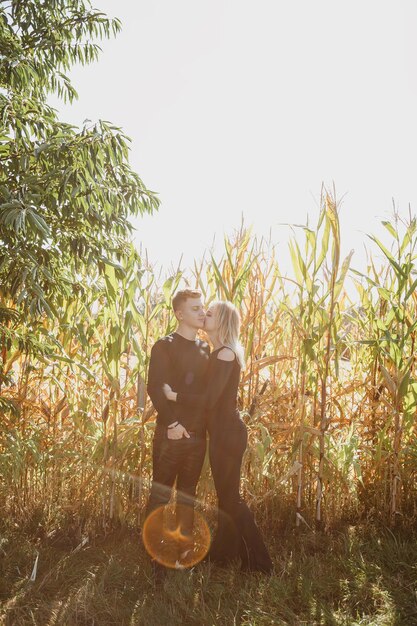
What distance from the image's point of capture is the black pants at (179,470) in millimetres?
2609

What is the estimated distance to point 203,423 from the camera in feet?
8.75

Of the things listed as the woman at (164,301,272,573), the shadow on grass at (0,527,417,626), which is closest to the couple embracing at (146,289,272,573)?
the woman at (164,301,272,573)

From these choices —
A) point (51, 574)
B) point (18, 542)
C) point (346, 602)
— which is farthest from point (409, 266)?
point (18, 542)

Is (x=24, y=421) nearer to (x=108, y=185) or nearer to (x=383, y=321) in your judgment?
(x=108, y=185)

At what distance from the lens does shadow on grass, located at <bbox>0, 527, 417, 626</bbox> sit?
2.17 meters

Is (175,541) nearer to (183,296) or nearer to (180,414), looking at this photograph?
(180,414)

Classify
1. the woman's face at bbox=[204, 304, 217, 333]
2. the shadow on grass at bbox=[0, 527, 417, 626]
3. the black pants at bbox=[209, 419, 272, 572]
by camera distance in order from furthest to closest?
the woman's face at bbox=[204, 304, 217, 333] → the black pants at bbox=[209, 419, 272, 572] → the shadow on grass at bbox=[0, 527, 417, 626]

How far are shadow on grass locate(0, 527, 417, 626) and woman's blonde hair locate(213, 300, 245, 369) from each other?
112 centimetres

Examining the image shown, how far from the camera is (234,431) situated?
2582 mm

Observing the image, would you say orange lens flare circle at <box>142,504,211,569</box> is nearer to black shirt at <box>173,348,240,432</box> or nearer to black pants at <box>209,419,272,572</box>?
black pants at <box>209,419,272,572</box>

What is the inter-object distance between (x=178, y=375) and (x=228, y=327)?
39cm

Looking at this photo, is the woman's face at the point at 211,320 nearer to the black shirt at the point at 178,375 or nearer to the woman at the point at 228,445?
the woman at the point at 228,445

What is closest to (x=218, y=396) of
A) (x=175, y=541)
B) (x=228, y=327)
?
(x=228, y=327)

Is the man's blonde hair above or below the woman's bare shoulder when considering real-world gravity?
above
